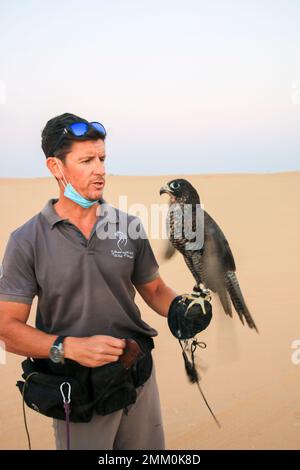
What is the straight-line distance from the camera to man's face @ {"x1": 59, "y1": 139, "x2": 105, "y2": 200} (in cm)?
227

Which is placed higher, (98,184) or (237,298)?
(98,184)

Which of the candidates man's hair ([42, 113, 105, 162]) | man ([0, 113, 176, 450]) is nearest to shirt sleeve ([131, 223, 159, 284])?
man ([0, 113, 176, 450])

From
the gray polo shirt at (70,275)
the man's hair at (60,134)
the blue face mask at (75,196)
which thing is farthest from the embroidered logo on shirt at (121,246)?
the man's hair at (60,134)

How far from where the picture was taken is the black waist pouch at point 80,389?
7.18ft

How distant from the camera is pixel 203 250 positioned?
2367mm

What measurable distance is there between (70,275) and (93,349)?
0.32m

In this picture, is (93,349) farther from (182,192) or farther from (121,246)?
(182,192)

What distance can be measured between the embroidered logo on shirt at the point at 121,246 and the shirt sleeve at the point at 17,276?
36 centimetres

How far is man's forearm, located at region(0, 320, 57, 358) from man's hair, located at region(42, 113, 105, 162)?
713mm

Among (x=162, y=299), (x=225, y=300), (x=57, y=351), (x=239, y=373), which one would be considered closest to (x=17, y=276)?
(x=57, y=351)

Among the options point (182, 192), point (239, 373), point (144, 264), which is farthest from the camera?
point (239, 373)

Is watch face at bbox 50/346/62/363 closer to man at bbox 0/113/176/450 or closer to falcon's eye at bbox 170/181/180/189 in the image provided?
man at bbox 0/113/176/450

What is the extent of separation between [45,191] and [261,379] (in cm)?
→ 2238

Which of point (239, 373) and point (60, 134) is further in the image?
point (239, 373)
